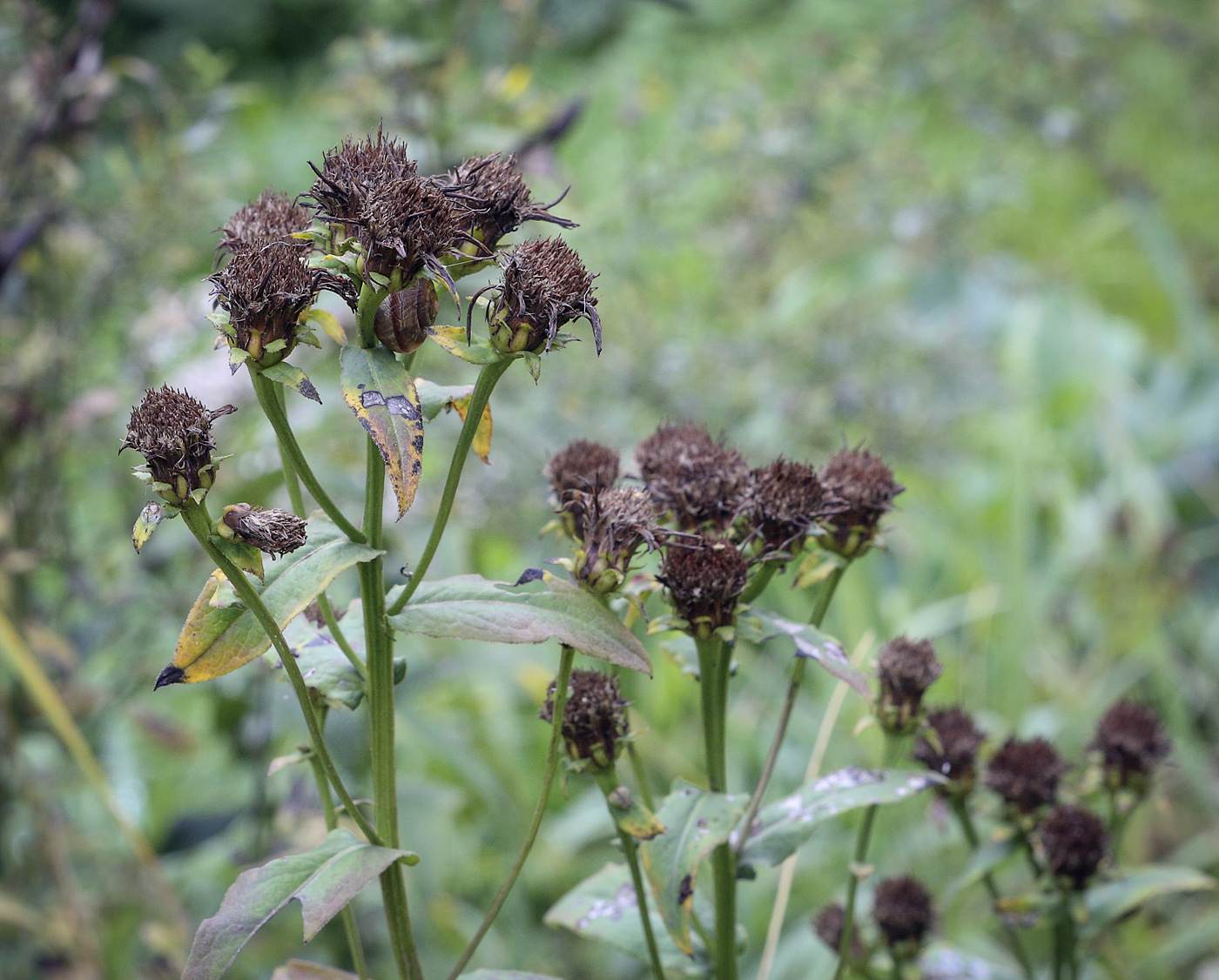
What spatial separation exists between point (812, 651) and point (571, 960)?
1024 mm

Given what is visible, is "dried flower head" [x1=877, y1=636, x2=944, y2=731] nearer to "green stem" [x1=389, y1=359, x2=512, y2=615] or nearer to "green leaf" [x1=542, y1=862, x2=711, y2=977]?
"green leaf" [x1=542, y1=862, x2=711, y2=977]

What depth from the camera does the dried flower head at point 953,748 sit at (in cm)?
61

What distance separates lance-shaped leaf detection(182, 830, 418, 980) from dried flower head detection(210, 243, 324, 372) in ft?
0.65

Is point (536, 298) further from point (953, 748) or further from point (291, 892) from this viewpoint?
point (953, 748)

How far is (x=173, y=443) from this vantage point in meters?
0.36

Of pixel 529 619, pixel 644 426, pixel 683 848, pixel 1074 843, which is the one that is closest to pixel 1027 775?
pixel 1074 843

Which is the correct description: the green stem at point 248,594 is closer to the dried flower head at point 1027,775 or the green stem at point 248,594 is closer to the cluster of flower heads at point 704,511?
the cluster of flower heads at point 704,511

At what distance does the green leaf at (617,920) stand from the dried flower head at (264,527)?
0.31 meters

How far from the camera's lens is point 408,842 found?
1.06 m

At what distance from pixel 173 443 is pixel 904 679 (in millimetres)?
408

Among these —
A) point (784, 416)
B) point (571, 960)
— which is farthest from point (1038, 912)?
point (784, 416)

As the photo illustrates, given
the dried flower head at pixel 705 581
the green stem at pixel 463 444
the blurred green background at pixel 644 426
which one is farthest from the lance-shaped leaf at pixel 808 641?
the blurred green background at pixel 644 426

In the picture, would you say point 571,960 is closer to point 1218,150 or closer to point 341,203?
point 341,203

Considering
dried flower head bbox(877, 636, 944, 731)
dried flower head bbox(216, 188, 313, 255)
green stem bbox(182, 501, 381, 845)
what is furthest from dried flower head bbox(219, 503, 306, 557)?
dried flower head bbox(877, 636, 944, 731)
